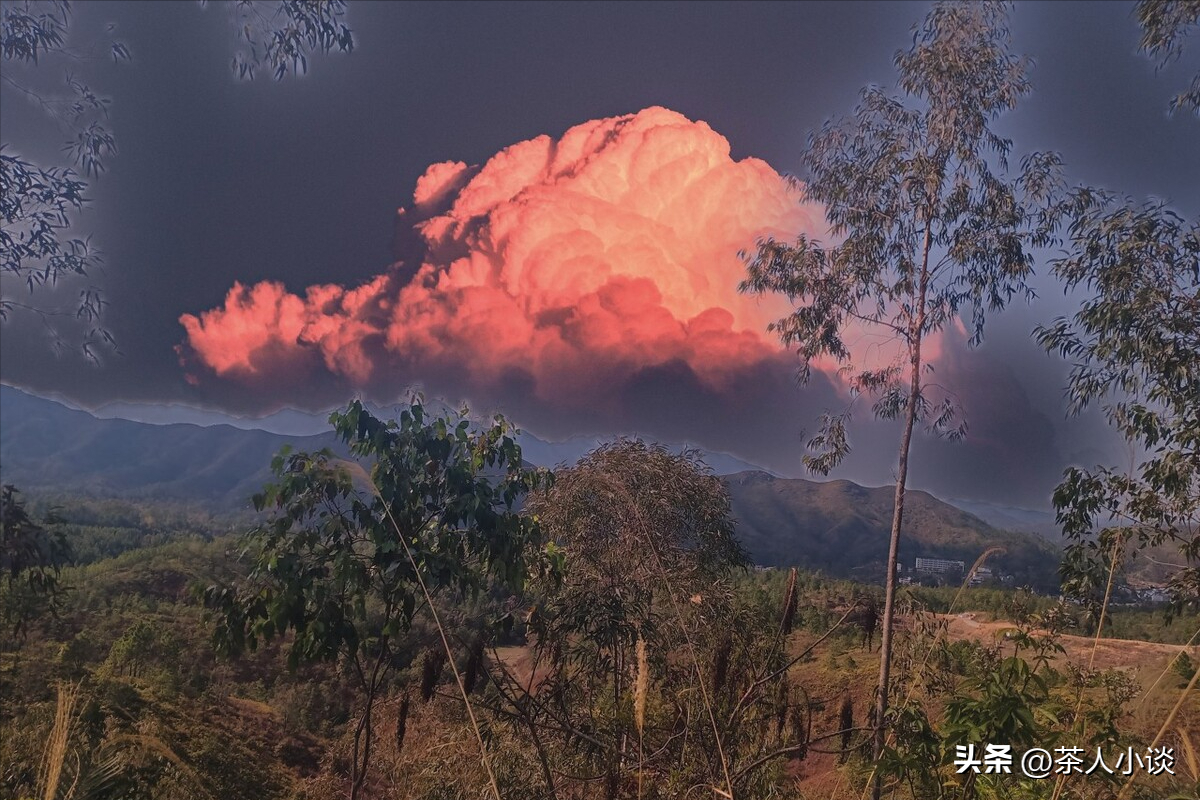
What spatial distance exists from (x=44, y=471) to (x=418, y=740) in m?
10.2

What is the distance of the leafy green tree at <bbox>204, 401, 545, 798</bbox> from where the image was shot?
2.70m

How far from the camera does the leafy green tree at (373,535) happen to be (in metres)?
2.70

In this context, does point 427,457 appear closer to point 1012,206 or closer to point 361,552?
point 361,552

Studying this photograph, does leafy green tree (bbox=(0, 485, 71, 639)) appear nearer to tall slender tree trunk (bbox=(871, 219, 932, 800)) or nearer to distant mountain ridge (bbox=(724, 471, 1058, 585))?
tall slender tree trunk (bbox=(871, 219, 932, 800))

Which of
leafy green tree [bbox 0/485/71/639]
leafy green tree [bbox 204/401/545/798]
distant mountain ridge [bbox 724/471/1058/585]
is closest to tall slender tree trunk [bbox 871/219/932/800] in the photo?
leafy green tree [bbox 204/401/545/798]

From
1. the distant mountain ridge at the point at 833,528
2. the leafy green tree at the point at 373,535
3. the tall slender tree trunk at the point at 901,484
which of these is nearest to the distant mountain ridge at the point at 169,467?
the distant mountain ridge at the point at 833,528

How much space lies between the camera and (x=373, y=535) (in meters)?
2.88

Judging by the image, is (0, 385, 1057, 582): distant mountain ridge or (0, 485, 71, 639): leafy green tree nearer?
(0, 485, 71, 639): leafy green tree

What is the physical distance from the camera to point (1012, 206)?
14.2 ft

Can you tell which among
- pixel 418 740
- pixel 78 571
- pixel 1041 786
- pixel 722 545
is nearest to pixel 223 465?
pixel 78 571

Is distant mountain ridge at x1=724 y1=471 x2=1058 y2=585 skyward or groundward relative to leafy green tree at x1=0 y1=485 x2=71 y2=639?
skyward

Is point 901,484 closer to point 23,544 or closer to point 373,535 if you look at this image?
point 373,535

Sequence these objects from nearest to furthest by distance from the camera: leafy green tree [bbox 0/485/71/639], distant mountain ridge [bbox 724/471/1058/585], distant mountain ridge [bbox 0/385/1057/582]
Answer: leafy green tree [bbox 0/485/71/639] → distant mountain ridge [bbox 0/385/1057/582] → distant mountain ridge [bbox 724/471/1058/585]

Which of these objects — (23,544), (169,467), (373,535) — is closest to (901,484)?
(373,535)
